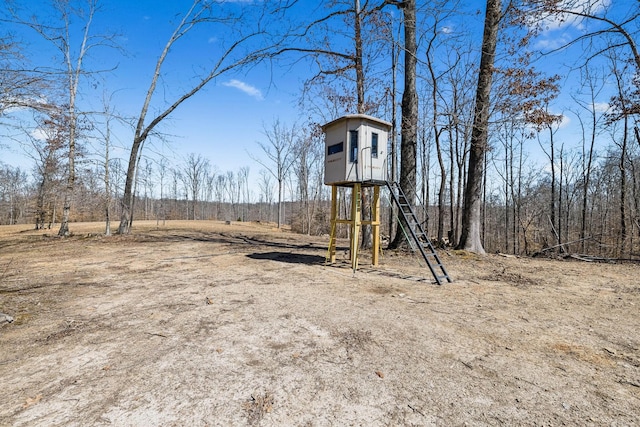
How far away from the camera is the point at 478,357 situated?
2.49 meters

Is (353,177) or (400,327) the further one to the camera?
(353,177)

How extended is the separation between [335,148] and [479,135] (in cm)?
505

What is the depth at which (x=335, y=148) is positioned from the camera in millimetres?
6977

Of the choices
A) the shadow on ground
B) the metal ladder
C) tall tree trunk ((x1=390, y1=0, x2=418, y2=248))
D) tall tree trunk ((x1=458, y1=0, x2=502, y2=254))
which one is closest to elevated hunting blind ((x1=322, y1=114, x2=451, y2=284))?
the metal ladder

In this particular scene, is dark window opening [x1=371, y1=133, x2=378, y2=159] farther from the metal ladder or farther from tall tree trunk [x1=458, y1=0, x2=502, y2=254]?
tall tree trunk [x1=458, y1=0, x2=502, y2=254]

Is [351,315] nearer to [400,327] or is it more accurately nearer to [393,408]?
[400,327]

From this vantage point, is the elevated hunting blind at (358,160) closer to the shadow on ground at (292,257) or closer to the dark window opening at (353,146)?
the dark window opening at (353,146)

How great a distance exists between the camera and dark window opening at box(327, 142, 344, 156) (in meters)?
6.79

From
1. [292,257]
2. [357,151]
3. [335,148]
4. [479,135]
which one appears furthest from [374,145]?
[479,135]

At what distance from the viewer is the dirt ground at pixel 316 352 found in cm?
181

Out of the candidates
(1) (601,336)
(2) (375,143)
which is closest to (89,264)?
(2) (375,143)

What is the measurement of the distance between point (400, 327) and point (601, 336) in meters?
2.08

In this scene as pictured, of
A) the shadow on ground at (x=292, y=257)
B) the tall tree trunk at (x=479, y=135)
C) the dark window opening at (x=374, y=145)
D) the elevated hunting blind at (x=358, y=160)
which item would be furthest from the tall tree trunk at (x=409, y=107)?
the shadow on ground at (x=292, y=257)

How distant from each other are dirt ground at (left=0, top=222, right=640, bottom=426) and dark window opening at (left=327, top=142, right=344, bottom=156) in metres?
3.36
